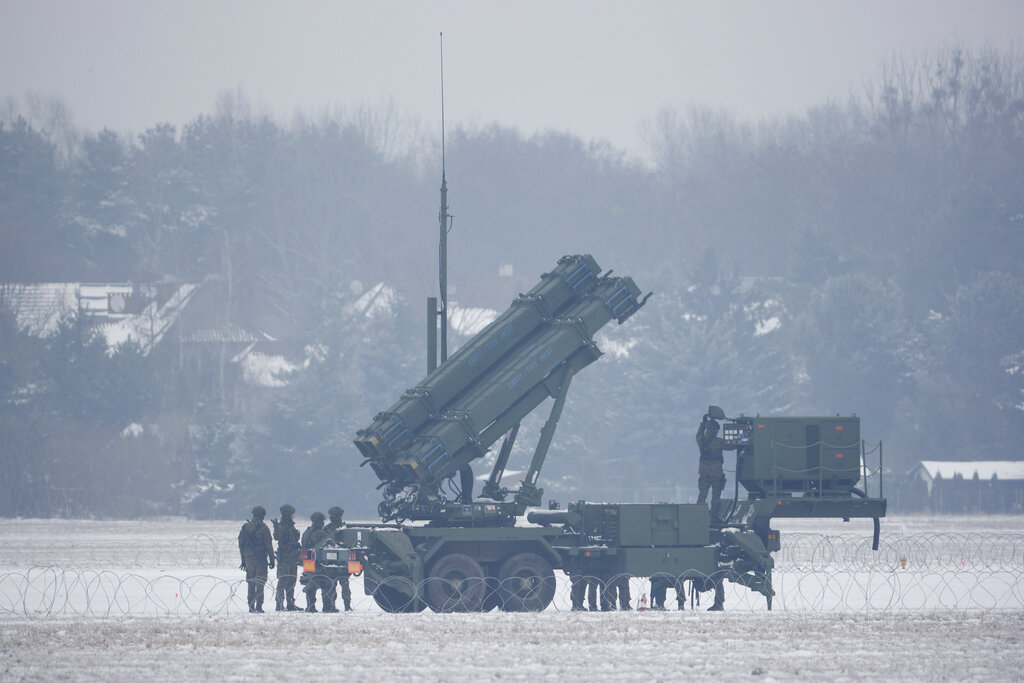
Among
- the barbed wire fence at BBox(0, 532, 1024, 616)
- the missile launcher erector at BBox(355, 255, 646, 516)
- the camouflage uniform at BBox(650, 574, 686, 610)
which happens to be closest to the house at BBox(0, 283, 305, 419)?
the barbed wire fence at BBox(0, 532, 1024, 616)

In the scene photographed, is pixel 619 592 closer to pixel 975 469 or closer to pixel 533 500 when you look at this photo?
pixel 533 500

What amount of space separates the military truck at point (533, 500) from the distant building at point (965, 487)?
4910cm

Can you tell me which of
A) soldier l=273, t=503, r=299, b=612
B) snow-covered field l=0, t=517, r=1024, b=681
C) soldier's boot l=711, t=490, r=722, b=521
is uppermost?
soldier's boot l=711, t=490, r=722, b=521

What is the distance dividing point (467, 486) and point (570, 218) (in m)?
107

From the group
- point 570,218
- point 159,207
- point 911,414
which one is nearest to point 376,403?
point 911,414

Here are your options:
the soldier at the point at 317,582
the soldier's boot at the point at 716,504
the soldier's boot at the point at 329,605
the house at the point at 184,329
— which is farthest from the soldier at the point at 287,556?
the house at the point at 184,329

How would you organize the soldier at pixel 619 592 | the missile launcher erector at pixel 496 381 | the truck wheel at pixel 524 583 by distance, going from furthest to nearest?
the soldier at pixel 619 592 < the missile launcher erector at pixel 496 381 < the truck wheel at pixel 524 583

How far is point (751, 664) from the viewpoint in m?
18.8

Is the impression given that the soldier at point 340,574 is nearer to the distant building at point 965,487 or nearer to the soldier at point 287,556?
the soldier at point 287,556

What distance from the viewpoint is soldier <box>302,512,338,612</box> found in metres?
25.2

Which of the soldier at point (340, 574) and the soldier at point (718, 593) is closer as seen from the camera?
the soldier at point (340, 574)

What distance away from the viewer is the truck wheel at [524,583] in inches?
998

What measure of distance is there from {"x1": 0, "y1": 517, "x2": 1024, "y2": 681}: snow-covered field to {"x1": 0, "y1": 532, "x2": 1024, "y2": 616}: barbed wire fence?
0.32 feet

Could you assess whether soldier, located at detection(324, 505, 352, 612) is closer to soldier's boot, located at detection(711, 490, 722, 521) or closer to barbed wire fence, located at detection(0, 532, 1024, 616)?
barbed wire fence, located at detection(0, 532, 1024, 616)
